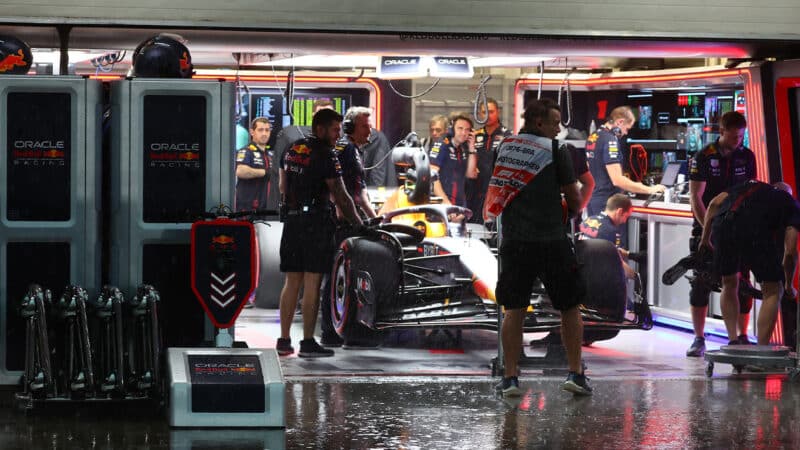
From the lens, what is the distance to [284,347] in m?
10.7

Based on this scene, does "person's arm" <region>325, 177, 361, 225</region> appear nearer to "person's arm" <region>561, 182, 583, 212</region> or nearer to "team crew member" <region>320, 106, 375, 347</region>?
"team crew member" <region>320, 106, 375, 347</region>

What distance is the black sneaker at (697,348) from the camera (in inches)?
436

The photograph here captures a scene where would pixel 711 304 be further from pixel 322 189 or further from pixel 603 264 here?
pixel 322 189

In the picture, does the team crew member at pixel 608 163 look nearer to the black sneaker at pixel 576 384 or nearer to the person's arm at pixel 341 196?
the person's arm at pixel 341 196

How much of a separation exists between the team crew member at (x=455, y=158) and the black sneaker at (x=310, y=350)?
3118 millimetres

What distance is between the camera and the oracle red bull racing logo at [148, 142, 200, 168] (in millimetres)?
8422

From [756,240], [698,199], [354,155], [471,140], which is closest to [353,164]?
[354,155]

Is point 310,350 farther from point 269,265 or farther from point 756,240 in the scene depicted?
point 756,240

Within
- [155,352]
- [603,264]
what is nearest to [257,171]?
[603,264]

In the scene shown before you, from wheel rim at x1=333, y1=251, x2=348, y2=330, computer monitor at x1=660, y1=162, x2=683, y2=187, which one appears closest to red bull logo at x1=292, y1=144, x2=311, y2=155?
wheel rim at x1=333, y1=251, x2=348, y2=330

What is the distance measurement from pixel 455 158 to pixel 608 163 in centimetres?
141

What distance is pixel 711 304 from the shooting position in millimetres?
12469

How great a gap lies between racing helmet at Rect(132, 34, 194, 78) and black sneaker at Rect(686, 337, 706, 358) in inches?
184

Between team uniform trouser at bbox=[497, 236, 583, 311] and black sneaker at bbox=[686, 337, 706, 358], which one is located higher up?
team uniform trouser at bbox=[497, 236, 583, 311]
